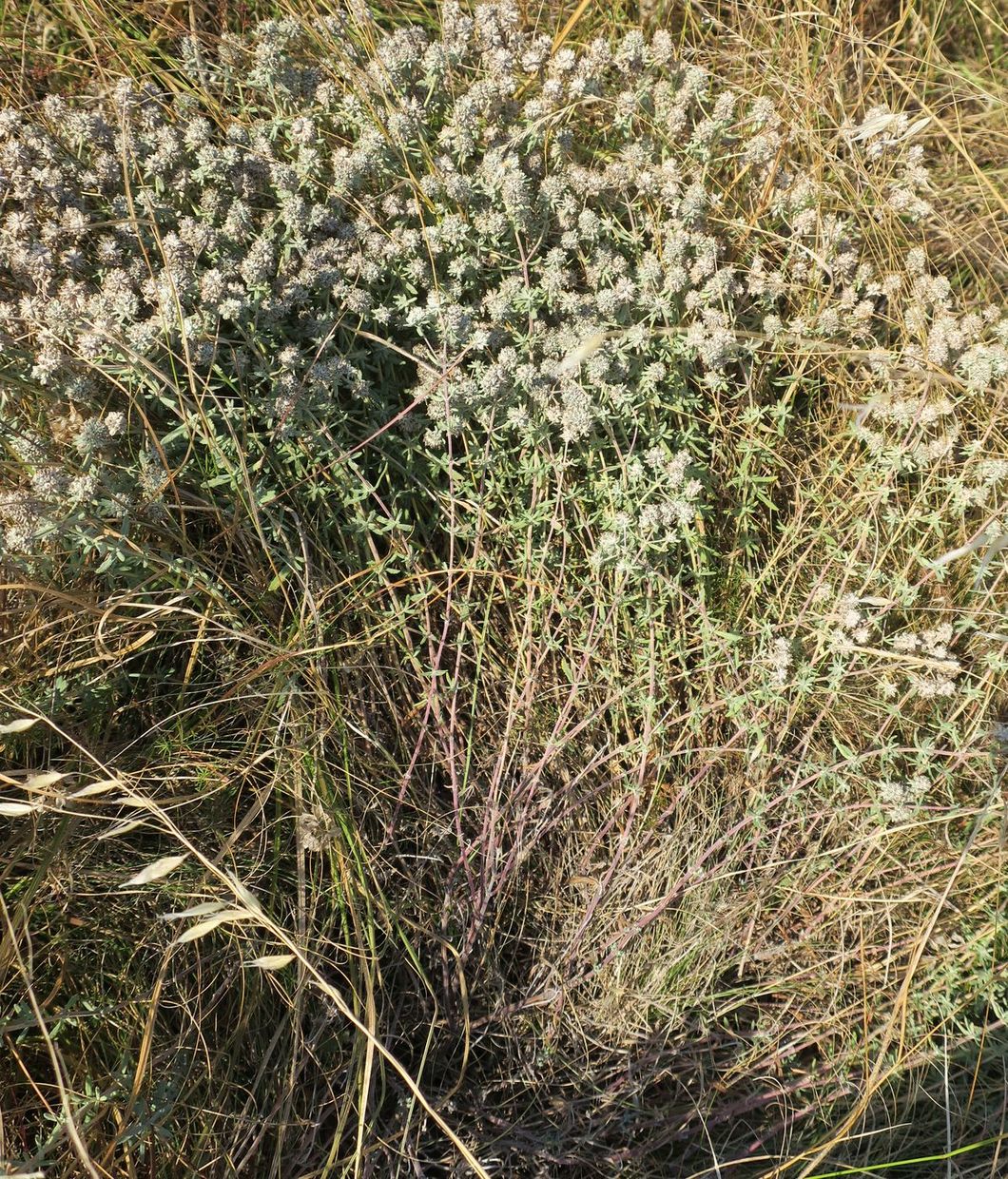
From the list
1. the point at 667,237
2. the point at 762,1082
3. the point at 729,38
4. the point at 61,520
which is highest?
the point at 729,38

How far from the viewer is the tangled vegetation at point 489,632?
78.6 inches

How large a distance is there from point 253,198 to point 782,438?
1.39 metres

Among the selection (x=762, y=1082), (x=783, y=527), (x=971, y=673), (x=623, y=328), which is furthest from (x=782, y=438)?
(x=762, y=1082)

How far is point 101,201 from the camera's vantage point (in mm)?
2205

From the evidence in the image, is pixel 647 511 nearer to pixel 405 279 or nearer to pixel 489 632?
pixel 489 632

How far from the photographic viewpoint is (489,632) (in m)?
2.27

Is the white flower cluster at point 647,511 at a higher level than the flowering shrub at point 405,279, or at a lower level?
lower

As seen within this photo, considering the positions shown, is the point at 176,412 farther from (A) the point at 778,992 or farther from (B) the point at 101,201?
(A) the point at 778,992

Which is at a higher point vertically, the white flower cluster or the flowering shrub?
the flowering shrub

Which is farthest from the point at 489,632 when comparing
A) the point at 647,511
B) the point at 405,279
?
the point at 405,279

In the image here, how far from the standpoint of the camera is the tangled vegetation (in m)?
2.00

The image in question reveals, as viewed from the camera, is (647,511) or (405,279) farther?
(405,279)

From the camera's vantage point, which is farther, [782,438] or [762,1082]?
[782,438]

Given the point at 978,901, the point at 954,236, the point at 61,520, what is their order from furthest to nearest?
the point at 954,236 → the point at 978,901 → the point at 61,520
